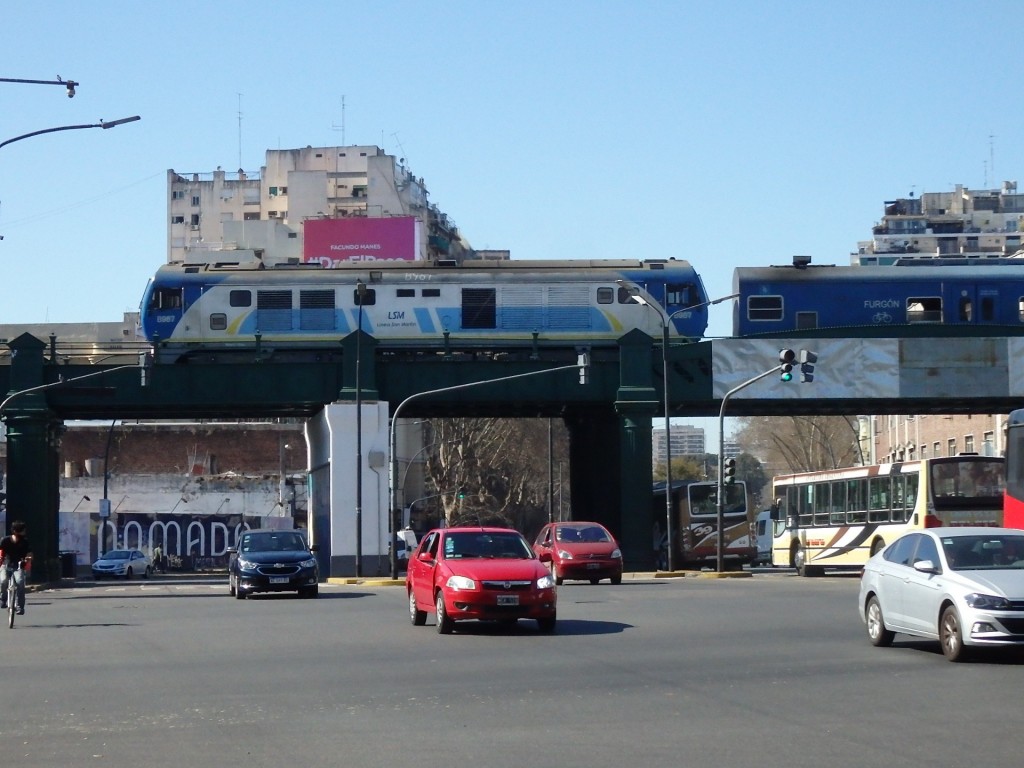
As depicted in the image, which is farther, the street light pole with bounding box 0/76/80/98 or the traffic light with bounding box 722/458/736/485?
the traffic light with bounding box 722/458/736/485

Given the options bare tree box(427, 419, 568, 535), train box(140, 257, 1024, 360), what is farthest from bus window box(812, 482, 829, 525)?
bare tree box(427, 419, 568, 535)

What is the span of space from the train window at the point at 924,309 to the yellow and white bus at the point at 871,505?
6.22 metres

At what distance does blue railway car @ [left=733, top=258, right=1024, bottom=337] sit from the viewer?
46.3 m

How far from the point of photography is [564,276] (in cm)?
4684

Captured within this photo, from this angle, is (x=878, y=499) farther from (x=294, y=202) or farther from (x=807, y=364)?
(x=294, y=202)

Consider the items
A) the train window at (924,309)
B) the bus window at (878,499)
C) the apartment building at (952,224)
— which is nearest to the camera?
the bus window at (878,499)

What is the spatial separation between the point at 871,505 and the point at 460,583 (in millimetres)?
21898

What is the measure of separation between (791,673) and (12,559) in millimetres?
15574

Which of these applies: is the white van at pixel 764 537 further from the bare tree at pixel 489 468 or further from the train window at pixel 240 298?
the train window at pixel 240 298

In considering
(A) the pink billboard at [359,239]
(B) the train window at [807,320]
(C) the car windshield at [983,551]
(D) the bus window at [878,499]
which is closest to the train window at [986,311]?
(B) the train window at [807,320]

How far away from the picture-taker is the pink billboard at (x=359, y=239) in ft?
312

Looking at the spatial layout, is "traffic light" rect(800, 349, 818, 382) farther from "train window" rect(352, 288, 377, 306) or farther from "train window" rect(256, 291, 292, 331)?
"train window" rect(256, 291, 292, 331)

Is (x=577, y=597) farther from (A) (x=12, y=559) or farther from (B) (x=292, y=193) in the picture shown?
(B) (x=292, y=193)

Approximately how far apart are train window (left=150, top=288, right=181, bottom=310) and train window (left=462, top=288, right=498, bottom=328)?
347 inches
